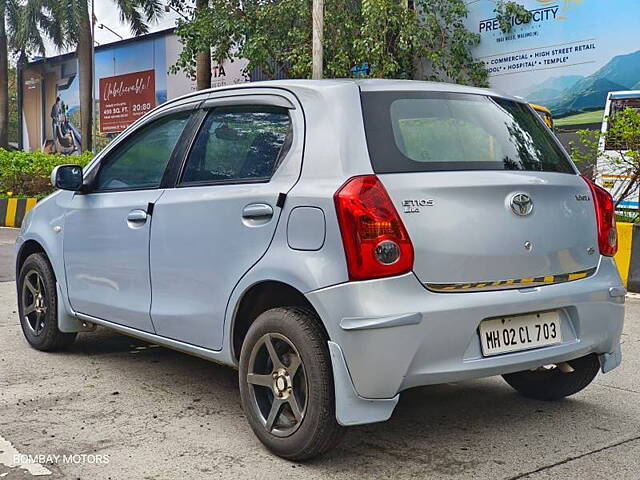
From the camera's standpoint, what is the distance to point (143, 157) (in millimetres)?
4621

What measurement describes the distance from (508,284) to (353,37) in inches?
600

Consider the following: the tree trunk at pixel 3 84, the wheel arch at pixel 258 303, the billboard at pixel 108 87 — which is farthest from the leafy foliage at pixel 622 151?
the tree trunk at pixel 3 84

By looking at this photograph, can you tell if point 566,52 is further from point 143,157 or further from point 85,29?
point 85,29

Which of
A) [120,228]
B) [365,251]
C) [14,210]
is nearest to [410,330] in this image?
[365,251]

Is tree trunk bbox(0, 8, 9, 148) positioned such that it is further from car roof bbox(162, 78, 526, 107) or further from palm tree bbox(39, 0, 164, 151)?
car roof bbox(162, 78, 526, 107)

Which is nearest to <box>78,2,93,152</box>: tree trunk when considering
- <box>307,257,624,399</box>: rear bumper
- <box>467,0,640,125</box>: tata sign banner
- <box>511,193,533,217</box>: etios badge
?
<box>467,0,640,125</box>: tata sign banner

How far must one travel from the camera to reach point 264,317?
3.51 m

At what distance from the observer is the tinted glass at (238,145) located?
12.3 ft

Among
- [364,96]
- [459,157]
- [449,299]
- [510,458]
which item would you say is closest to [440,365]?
[449,299]

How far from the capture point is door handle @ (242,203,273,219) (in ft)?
11.6

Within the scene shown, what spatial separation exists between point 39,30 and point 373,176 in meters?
37.8

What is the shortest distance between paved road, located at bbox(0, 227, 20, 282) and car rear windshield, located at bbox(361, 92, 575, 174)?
6725 millimetres

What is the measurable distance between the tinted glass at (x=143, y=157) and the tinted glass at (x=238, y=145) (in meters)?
0.25

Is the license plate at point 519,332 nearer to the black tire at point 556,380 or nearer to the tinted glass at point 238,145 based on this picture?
the black tire at point 556,380
